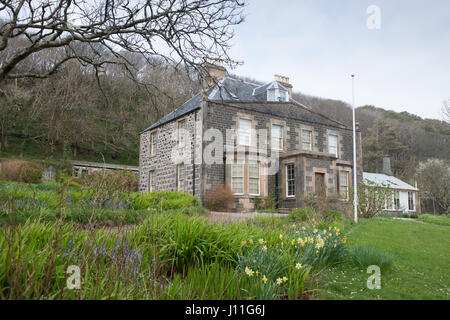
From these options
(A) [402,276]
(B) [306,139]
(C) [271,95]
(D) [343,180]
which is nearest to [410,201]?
(D) [343,180]

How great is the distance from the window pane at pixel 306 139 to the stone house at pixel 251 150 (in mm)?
61

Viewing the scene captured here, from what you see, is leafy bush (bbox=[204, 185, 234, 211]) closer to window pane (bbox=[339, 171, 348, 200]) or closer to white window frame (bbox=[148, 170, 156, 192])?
white window frame (bbox=[148, 170, 156, 192])

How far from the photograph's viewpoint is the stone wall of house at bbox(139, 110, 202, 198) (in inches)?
675

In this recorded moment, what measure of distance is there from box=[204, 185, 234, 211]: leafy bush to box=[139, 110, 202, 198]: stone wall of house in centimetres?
66

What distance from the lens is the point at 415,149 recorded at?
50.6 meters

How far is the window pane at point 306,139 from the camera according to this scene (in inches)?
802

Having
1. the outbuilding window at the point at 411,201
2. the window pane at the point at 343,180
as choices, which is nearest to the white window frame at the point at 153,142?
the window pane at the point at 343,180

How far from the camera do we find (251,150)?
1794cm

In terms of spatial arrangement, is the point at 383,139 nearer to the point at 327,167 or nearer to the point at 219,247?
the point at 327,167

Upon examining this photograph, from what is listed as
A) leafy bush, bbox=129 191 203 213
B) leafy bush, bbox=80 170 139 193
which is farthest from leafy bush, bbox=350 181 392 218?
leafy bush, bbox=80 170 139 193

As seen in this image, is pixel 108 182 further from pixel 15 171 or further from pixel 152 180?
pixel 152 180

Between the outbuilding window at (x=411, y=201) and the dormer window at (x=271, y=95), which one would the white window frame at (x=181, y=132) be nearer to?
the dormer window at (x=271, y=95)
